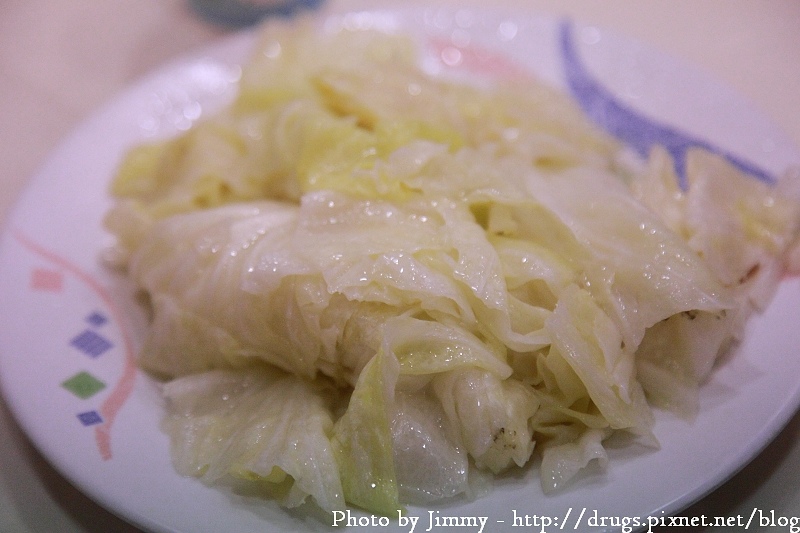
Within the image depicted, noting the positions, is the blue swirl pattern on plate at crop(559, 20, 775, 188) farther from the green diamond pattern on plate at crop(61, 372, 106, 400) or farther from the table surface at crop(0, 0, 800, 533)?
the green diamond pattern on plate at crop(61, 372, 106, 400)

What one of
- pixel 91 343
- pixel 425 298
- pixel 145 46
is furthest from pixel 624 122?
pixel 145 46

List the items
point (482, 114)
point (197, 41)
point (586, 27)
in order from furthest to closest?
point (197, 41)
point (586, 27)
point (482, 114)

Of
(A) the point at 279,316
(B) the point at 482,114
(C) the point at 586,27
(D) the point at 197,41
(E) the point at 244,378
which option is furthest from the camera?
(D) the point at 197,41

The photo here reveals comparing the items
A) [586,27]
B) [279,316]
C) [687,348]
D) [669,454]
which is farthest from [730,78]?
[279,316]

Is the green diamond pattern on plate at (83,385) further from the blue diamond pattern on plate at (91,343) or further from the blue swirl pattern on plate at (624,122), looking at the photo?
the blue swirl pattern on plate at (624,122)

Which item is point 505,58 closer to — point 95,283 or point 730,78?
point 730,78
